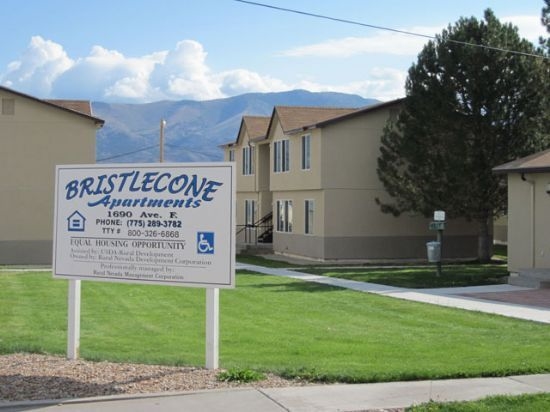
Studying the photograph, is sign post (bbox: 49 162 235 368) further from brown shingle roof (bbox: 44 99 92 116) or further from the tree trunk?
the tree trunk

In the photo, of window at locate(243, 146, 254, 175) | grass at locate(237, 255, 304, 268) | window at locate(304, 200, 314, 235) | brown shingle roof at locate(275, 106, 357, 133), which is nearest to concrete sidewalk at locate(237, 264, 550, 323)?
grass at locate(237, 255, 304, 268)

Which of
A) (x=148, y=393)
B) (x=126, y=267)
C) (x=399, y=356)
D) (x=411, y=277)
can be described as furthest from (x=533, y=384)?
(x=411, y=277)

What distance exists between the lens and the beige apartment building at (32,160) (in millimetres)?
28531

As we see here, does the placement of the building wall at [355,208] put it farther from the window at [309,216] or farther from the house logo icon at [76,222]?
the house logo icon at [76,222]

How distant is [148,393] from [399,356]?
11.7 feet

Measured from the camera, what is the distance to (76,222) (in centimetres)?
884

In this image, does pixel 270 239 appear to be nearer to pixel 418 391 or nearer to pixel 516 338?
pixel 516 338

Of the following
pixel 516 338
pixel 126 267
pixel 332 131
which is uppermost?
pixel 332 131

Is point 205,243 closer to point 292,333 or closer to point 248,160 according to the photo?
point 292,333

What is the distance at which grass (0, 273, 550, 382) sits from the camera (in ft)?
28.8

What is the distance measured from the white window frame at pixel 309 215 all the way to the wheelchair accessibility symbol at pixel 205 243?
937 inches

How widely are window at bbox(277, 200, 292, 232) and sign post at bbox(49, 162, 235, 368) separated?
25.8 metres

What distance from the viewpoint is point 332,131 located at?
101ft

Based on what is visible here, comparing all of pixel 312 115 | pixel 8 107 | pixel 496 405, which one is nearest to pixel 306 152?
pixel 312 115
